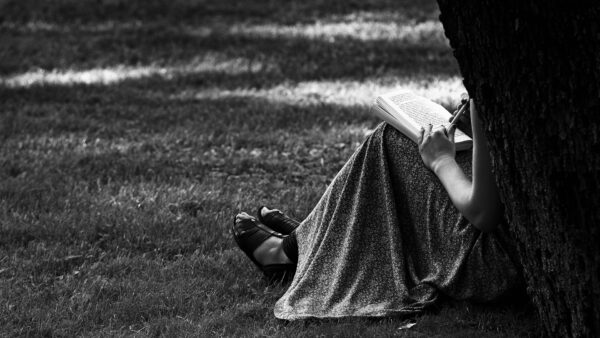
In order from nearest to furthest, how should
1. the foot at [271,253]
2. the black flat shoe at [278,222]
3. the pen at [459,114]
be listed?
the pen at [459,114] → the foot at [271,253] → the black flat shoe at [278,222]

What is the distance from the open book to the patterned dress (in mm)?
59

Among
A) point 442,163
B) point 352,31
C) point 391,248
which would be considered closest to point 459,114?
point 442,163

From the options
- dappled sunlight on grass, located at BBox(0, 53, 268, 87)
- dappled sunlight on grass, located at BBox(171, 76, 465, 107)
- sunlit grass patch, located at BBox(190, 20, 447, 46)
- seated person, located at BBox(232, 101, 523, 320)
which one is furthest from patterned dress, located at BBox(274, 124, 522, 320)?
sunlit grass patch, located at BBox(190, 20, 447, 46)

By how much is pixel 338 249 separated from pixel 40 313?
1.15 metres

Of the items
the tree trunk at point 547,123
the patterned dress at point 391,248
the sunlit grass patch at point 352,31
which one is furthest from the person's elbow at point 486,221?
the sunlit grass patch at point 352,31

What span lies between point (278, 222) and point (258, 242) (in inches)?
8.6

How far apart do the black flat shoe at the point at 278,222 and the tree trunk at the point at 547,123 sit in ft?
4.92

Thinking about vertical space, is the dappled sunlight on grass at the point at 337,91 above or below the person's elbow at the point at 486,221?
below

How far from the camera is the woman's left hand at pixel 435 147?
3338mm

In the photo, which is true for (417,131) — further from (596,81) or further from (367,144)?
(596,81)

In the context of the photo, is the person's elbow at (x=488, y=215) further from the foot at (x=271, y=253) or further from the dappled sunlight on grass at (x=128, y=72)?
the dappled sunlight on grass at (x=128, y=72)

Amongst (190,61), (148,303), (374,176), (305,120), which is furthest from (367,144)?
(190,61)

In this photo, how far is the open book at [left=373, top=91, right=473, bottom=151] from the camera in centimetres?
347

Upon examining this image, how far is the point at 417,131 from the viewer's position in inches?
134
